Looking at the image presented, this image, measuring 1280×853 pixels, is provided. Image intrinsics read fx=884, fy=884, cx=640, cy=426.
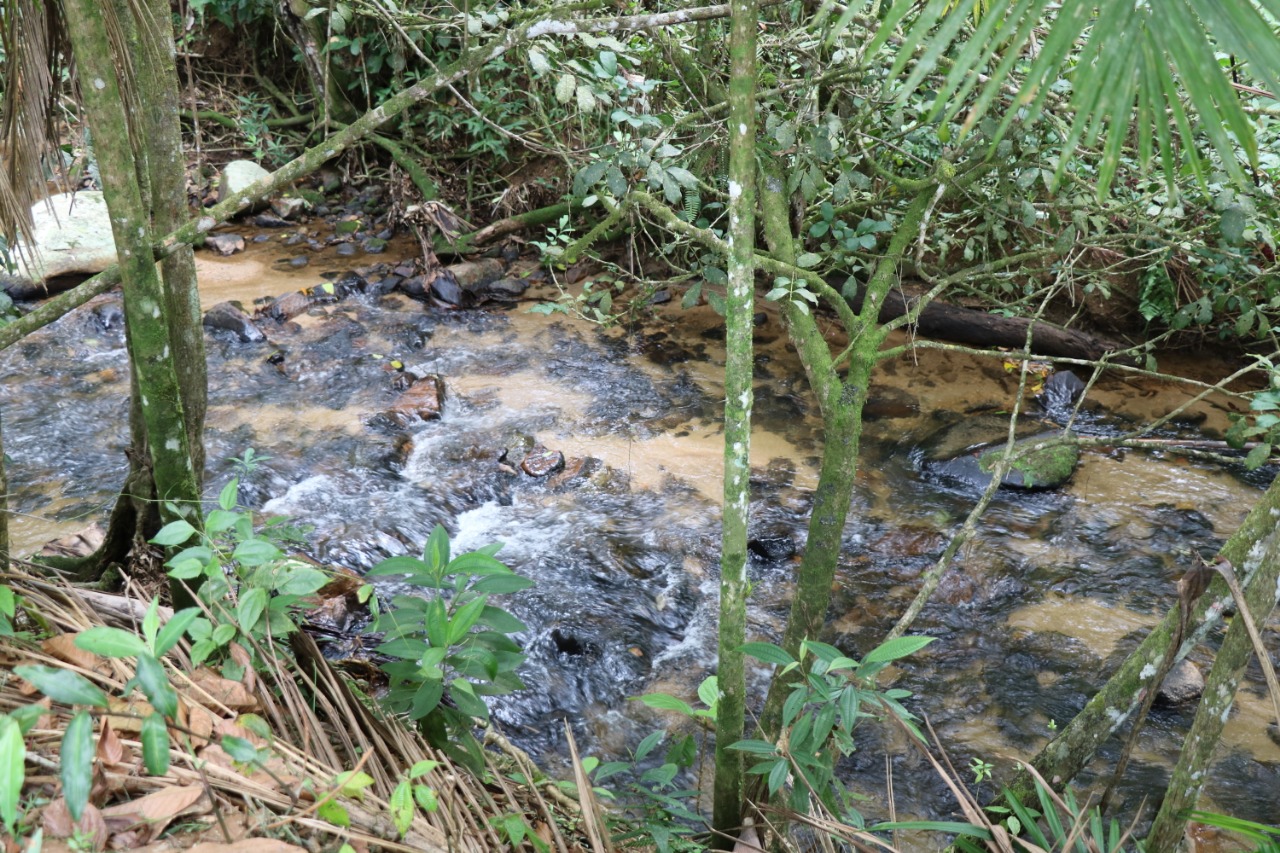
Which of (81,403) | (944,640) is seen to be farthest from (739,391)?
A: (81,403)

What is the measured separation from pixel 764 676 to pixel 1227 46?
3.12 m

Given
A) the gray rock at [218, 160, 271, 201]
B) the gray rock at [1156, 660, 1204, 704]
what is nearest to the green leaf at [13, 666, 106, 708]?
the gray rock at [1156, 660, 1204, 704]

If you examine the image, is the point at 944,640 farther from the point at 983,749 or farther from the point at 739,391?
the point at 739,391

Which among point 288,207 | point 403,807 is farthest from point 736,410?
point 288,207

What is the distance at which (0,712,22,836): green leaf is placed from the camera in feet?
3.48

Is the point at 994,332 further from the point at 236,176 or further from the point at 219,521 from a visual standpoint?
the point at 236,176

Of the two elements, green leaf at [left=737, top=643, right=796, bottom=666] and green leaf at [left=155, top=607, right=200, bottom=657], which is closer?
green leaf at [left=155, top=607, right=200, bottom=657]

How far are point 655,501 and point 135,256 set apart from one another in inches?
123

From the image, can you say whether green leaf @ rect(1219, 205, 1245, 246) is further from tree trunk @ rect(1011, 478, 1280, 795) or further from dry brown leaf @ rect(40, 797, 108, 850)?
dry brown leaf @ rect(40, 797, 108, 850)

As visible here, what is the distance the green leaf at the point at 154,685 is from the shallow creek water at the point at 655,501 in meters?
2.22

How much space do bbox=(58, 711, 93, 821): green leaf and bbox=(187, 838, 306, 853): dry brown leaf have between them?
245mm

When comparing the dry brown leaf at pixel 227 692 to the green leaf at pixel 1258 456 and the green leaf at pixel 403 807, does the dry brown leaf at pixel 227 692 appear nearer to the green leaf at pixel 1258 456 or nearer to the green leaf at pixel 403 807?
the green leaf at pixel 403 807

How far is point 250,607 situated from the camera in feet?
5.58

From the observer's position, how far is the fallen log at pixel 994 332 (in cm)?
571
